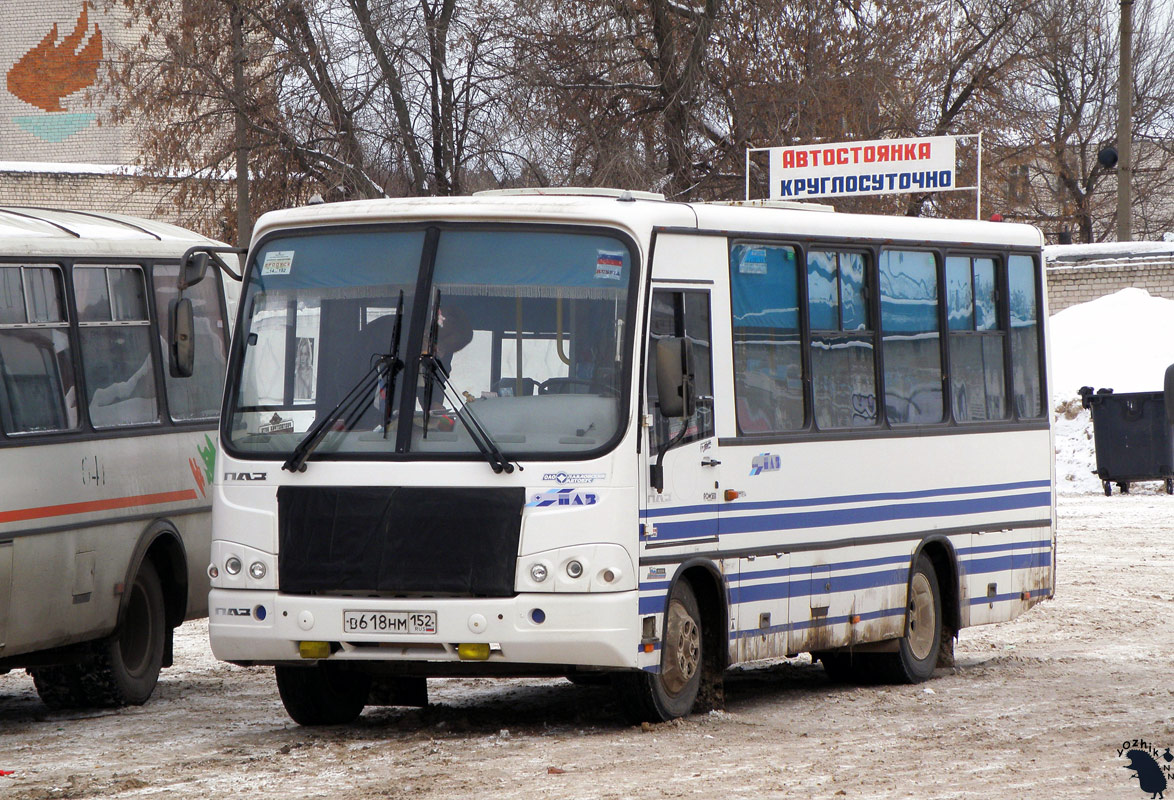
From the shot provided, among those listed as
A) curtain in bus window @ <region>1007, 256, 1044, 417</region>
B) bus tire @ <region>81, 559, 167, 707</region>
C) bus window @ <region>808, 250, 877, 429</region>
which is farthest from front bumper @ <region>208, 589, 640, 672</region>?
curtain in bus window @ <region>1007, 256, 1044, 417</region>

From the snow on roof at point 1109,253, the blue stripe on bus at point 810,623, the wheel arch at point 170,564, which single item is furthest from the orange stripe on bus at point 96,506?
the snow on roof at point 1109,253

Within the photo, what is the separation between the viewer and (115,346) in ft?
36.3

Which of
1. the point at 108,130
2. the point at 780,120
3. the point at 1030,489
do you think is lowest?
the point at 1030,489

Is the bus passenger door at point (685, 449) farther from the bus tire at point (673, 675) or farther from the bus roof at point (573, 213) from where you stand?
the bus roof at point (573, 213)

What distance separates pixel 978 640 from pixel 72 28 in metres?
44.6

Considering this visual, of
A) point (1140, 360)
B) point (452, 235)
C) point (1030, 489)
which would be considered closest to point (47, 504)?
point (452, 235)

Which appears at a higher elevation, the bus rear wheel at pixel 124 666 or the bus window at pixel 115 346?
the bus window at pixel 115 346

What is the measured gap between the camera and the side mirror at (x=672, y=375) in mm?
8891

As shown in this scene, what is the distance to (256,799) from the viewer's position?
7430 mm

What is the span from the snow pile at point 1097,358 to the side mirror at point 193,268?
21381mm

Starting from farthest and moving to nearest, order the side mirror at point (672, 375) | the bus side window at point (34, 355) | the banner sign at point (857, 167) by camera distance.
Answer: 1. the banner sign at point (857, 167)
2. the bus side window at point (34, 355)
3. the side mirror at point (672, 375)

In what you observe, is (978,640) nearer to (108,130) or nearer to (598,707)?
(598,707)

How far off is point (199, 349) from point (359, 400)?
3.41 meters

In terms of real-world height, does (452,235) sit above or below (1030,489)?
above
